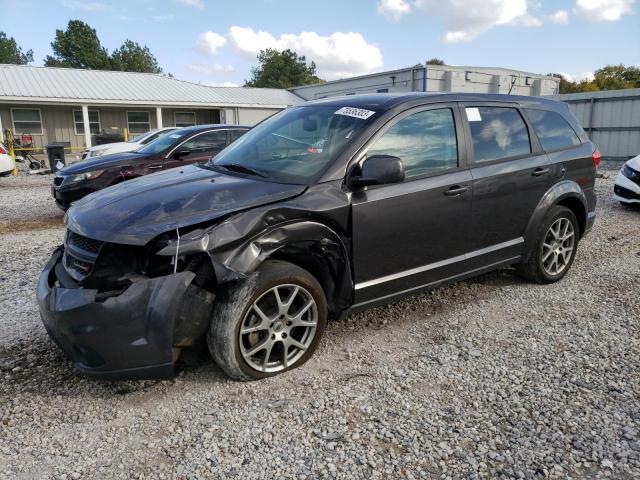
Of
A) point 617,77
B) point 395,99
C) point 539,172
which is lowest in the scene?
point 539,172

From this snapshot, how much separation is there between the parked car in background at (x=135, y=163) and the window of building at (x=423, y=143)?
4331mm

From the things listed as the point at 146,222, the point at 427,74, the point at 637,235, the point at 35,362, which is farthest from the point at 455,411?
the point at 427,74

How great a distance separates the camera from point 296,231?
3.09 m

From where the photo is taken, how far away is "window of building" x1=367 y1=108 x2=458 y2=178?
359 cm

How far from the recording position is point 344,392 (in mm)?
3041

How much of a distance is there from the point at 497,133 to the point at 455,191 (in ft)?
2.85

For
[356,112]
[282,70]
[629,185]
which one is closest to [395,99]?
[356,112]

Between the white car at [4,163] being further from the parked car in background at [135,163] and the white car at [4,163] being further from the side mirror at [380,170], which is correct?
the side mirror at [380,170]

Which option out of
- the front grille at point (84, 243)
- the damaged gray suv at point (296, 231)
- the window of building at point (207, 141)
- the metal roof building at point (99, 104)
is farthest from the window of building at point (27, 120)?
the front grille at point (84, 243)

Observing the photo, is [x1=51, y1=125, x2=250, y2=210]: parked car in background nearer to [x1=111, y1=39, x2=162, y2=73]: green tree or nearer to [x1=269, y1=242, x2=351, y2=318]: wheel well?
[x1=269, y1=242, x2=351, y2=318]: wheel well

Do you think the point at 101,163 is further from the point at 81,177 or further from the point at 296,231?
the point at 296,231

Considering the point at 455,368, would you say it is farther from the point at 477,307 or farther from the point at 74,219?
the point at 74,219

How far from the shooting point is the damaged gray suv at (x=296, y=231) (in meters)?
2.75

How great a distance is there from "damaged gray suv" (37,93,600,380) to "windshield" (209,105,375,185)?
0.01 m
